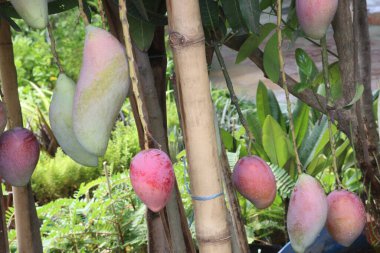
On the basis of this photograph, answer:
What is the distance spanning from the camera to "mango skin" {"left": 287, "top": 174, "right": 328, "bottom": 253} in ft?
1.89

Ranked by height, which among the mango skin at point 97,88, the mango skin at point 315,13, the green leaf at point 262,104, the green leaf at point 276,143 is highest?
A: the mango skin at point 315,13

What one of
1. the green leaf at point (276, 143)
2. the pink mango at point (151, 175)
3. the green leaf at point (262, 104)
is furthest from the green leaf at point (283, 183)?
the pink mango at point (151, 175)

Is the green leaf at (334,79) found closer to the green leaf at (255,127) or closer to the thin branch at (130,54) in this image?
the thin branch at (130,54)

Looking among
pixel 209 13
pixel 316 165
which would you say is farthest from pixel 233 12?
pixel 316 165

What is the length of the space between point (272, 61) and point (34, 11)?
0.39m

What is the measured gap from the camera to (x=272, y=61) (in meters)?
0.82

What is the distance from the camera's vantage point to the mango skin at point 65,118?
0.51m

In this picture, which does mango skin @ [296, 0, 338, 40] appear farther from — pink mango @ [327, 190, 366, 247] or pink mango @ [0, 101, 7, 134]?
pink mango @ [0, 101, 7, 134]

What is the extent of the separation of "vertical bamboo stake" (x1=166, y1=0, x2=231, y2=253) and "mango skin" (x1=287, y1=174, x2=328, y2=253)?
0.20ft

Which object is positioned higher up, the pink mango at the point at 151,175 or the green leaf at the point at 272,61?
the green leaf at the point at 272,61

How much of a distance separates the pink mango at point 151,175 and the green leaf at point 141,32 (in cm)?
24

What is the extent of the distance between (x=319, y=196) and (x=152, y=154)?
0.54ft

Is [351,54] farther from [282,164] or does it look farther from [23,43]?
[23,43]

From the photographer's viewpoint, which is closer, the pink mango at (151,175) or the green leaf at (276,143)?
the pink mango at (151,175)
